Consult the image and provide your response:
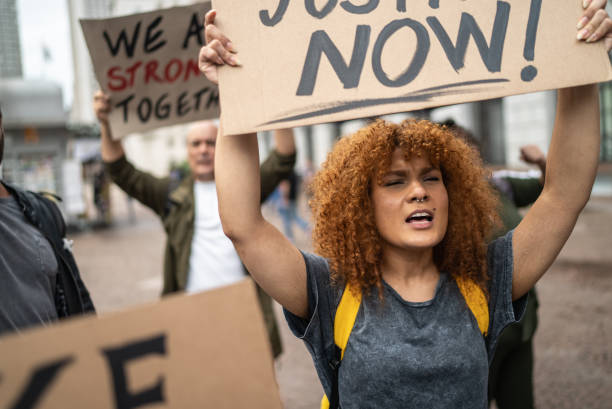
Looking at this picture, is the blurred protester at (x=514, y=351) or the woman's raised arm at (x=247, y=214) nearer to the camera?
the woman's raised arm at (x=247, y=214)

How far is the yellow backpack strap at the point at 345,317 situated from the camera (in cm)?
144

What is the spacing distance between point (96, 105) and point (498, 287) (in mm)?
1945

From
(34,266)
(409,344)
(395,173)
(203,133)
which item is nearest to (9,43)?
(203,133)

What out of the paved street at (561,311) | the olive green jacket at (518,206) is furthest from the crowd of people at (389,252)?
the paved street at (561,311)

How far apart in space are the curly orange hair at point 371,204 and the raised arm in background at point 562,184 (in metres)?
0.13

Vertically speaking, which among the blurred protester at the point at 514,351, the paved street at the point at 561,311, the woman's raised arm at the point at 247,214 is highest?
the woman's raised arm at the point at 247,214

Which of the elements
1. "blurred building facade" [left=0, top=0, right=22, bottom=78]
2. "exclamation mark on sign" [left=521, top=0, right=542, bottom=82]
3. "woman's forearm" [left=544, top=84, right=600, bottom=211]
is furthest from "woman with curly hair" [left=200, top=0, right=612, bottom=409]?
"blurred building facade" [left=0, top=0, right=22, bottom=78]

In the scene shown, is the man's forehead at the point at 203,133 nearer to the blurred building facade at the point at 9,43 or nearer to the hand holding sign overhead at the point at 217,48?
the hand holding sign overhead at the point at 217,48

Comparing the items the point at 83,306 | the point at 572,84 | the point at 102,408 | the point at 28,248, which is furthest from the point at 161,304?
the point at 572,84

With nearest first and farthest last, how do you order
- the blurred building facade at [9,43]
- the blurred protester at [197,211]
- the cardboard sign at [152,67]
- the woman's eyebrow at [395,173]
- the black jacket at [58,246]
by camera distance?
the woman's eyebrow at [395,173]
the black jacket at [58,246]
the cardboard sign at [152,67]
the blurred protester at [197,211]
the blurred building facade at [9,43]

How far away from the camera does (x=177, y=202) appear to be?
2.86m

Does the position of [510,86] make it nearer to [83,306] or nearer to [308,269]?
[308,269]

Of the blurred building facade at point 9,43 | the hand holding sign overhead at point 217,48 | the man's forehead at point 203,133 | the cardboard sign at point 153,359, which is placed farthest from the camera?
the blurred building facade at point 9,43

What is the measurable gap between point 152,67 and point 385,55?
1.49m
